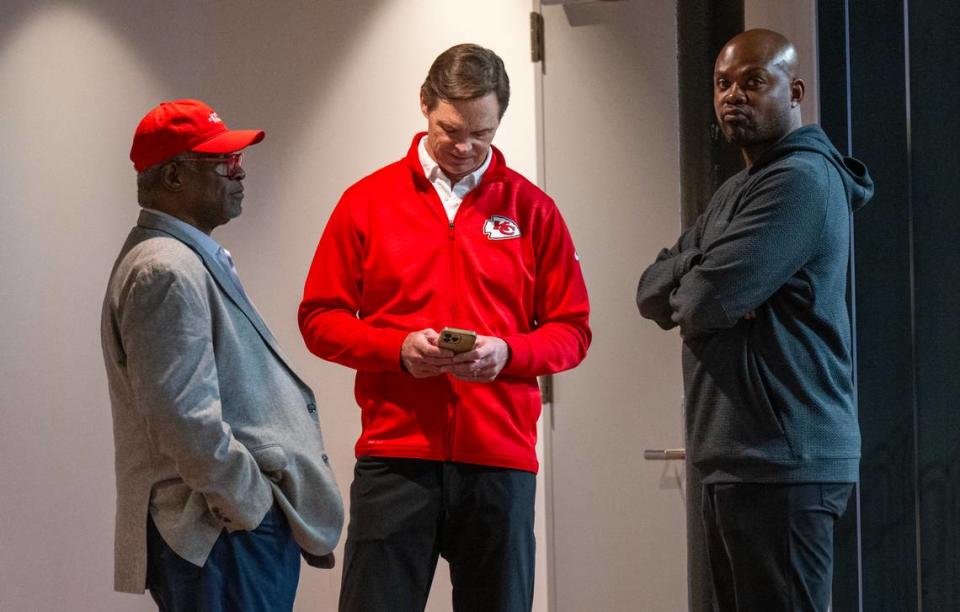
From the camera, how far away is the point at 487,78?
8.43ft

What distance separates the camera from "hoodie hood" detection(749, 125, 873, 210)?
236cm

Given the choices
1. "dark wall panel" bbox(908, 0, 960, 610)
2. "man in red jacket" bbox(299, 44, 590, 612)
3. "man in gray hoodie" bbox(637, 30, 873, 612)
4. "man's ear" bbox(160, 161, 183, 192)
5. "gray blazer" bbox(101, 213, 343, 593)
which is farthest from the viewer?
"dark wall panel" bbox(908, 0, 960, 610)

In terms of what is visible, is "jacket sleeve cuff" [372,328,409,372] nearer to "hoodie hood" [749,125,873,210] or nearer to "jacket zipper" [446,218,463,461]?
"jacket zipper" [446,218,463,461]

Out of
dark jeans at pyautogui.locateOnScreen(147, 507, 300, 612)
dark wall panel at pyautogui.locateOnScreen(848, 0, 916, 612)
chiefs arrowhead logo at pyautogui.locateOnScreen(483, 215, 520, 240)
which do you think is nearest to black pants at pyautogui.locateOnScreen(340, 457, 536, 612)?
dark jeans at pyautogui.locateOnScreen(147, 507, 300, 612)

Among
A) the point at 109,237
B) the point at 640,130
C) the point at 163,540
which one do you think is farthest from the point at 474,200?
the point at 109,237

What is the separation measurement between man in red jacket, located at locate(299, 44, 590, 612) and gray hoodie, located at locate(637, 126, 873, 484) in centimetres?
38

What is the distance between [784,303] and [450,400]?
0.71 m

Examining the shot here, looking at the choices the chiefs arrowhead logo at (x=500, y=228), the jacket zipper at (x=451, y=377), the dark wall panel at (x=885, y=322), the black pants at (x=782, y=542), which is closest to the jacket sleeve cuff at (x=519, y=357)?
the jacket zipper at (x=451, y=377)

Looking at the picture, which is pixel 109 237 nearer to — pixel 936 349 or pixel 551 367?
pixel 551 367

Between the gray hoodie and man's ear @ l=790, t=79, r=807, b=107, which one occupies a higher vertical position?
man's ear @ l=790, t=79, r=807, b=107

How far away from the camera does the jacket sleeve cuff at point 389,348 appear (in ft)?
7.99

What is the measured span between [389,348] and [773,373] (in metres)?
0.77

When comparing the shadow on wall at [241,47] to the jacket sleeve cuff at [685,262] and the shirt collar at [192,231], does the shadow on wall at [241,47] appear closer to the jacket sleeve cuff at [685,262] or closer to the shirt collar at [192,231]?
the shirt collar at [192,231]

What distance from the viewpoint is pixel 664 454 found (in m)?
3.64
